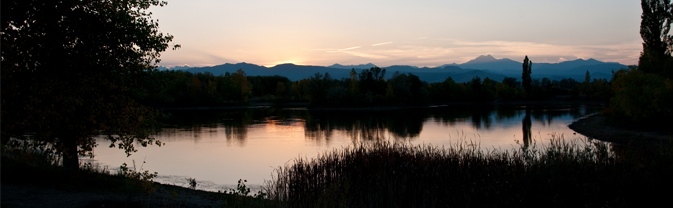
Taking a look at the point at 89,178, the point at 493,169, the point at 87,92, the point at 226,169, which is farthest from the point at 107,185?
the point at 493,169

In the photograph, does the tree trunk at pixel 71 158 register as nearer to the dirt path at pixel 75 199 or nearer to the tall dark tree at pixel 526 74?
the dirt path at pixel 75 199

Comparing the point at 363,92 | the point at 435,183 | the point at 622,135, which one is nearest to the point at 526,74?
the point at 363,92

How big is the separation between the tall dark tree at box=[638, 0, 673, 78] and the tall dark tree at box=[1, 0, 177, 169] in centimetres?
4746

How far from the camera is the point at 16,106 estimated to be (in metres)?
9.02

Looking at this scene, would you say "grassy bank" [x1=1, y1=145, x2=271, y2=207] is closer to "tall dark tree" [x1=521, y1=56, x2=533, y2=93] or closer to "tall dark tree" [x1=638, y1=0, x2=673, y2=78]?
"tall dark tree" [x1=638, y1=0, x2=673, y2=78]

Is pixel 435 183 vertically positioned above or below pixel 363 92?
below

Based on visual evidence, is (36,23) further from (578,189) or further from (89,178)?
(578,189)

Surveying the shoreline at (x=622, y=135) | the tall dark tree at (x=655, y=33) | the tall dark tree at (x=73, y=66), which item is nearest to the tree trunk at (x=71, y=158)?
the tall dark tree at (x=73, y=66)

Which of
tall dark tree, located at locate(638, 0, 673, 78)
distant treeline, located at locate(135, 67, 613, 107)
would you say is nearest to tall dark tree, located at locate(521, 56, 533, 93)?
distant treeline, located at locate(135, 67, 613, 107)

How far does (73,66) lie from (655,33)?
5212 centimetres

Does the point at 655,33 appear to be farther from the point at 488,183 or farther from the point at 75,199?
the point at 75,199

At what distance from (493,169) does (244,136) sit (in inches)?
1034

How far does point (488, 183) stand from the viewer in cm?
978

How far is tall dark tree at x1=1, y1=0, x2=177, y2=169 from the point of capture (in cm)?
908
